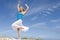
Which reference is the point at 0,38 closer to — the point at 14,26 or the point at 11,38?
the point at 11,38

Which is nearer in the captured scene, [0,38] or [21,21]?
[21,21]

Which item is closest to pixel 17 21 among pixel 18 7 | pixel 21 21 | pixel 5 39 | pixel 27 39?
pixel 21 21

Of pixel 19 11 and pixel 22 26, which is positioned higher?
pixel 19 11

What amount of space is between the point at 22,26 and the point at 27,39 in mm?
2209

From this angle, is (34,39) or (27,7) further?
(34,39)

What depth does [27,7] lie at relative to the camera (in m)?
10.6

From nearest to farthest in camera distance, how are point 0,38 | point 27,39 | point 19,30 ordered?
point 19,30 < point 27,39 < point 0,38

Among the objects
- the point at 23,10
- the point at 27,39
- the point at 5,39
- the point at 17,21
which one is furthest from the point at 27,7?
the point at 5,39

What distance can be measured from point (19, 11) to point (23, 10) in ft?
0.98

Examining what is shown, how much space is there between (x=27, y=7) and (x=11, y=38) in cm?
402

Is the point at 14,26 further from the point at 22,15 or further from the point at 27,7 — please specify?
the point at 27,7

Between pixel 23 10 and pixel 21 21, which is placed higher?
pixel 23 10

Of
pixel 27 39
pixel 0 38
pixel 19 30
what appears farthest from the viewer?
pixel 0 38

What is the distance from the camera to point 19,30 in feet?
34.8
